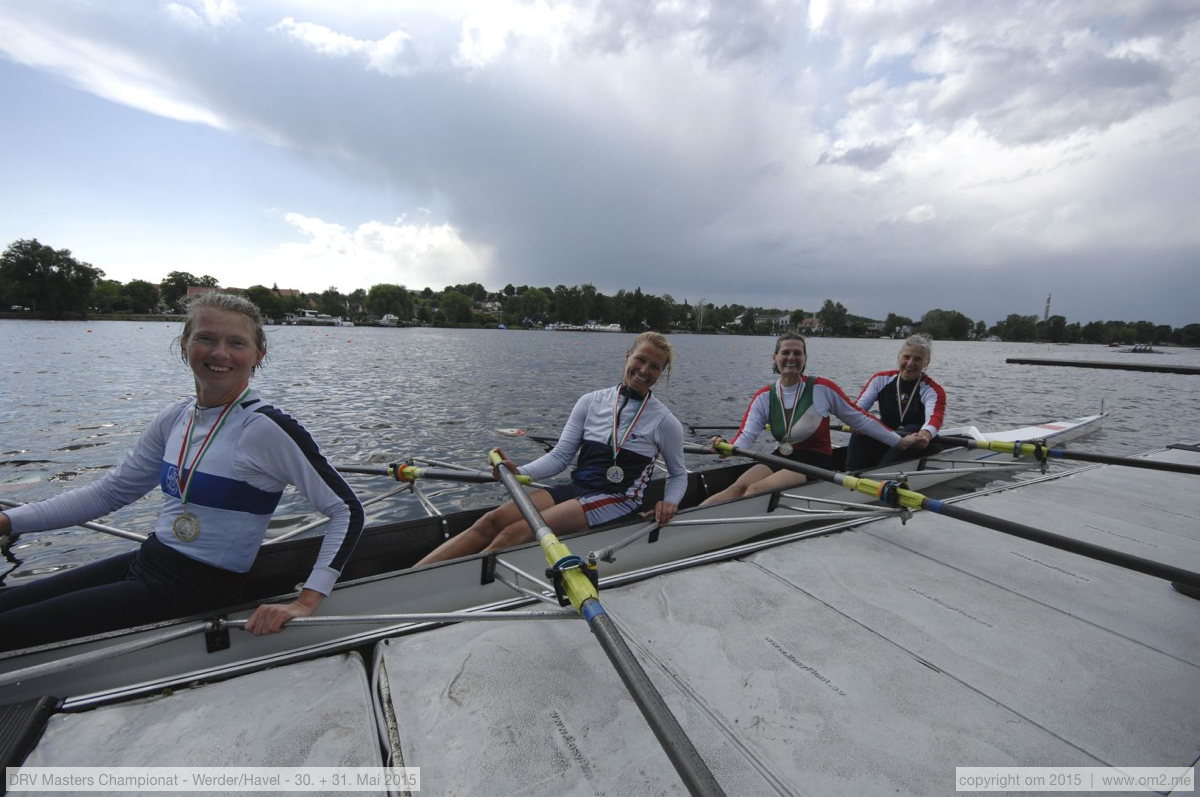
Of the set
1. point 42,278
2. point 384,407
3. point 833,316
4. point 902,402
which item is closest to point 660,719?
point 902,402

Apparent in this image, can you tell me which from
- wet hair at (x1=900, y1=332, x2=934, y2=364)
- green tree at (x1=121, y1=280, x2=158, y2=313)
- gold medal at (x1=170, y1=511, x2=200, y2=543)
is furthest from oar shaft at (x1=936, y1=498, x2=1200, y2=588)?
green tree at (x1=121, y1=280, x2=158, y2=313)

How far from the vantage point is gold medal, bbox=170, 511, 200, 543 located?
233 centimetres

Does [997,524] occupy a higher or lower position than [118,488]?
lower

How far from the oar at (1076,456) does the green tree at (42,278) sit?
317 feet

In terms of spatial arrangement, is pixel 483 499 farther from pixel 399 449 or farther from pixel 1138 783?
pixel 1138 783

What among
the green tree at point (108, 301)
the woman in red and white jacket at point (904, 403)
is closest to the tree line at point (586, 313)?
the green tree at point (108, 301)

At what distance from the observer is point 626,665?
1736 millimetres

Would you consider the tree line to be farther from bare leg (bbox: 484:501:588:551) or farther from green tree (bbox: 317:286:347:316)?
bare leg (bbox: 484:501:588:551)

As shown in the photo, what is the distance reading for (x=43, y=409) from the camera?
486 inches

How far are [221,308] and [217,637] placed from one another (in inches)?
61.0

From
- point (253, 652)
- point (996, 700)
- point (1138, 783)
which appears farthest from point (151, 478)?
point (1138, 783)

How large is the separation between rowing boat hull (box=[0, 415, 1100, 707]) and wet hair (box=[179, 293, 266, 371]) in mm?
1341

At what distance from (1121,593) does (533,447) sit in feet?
28.7

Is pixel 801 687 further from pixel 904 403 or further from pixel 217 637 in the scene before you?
pixel 904 403
